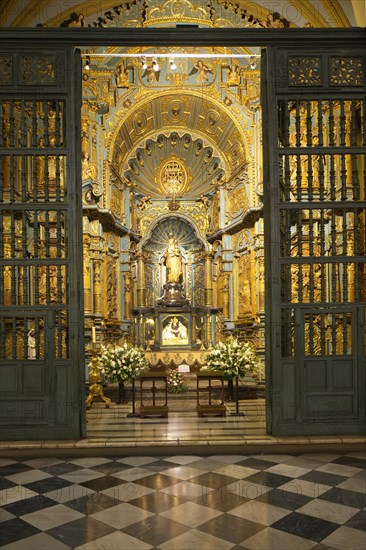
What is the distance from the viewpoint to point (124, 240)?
1598 centimetres

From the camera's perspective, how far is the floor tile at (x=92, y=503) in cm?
423

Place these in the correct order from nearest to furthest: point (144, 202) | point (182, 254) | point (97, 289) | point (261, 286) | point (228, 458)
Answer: point (228, 458), point (261, 286), point (97, 289), point (144, 202), point (182, 254)

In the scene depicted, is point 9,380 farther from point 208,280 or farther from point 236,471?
point 208,280

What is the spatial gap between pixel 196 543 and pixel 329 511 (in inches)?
46.0

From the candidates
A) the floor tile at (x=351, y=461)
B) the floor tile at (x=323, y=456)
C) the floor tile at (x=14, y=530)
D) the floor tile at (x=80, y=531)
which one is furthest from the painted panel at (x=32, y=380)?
the floor tile at (x=351, y=461)

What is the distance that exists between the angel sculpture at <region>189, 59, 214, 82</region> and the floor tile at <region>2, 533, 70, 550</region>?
12.0m

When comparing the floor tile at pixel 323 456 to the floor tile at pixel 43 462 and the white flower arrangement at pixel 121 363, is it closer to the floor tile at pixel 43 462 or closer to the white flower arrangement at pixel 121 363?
the floor tile at pixel 43 462

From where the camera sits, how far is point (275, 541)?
3572mm

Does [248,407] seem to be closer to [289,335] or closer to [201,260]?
[289,335]

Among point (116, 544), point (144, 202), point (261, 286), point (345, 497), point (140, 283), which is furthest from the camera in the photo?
point (144, 202)

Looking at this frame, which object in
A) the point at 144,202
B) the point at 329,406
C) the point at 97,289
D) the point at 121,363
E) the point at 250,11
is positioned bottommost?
the point at 329,406

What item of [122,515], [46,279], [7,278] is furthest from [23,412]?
[7,278]

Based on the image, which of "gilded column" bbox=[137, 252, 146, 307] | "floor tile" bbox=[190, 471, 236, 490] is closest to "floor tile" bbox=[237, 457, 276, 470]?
"floor tile" bbox=[190, 471, 236, 490]

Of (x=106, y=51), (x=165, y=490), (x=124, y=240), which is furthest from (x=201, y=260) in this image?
(x=165, y=490)
